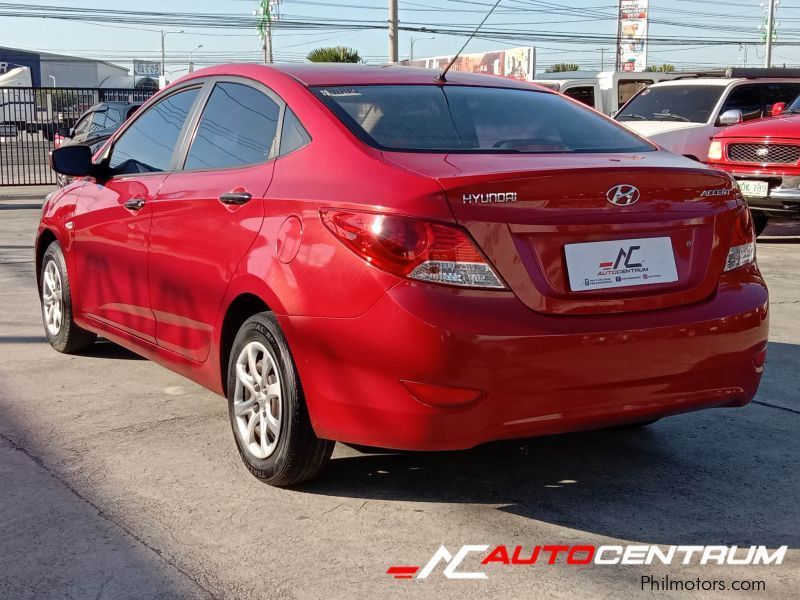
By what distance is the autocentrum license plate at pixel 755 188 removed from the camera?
11.0 metres

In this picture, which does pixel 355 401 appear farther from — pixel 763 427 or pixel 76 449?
pixel 763 427

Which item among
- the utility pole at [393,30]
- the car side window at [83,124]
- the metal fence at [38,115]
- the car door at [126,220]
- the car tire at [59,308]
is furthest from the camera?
the utility pole at [393,30]

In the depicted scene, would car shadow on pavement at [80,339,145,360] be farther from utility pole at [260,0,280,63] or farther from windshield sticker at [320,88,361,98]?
utility pole at [260,0,280,63]

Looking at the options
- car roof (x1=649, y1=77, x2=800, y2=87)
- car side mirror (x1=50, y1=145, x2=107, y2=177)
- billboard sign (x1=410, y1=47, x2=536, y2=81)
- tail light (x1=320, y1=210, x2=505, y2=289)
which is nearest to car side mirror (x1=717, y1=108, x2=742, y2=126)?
car roof (x1=649, y1=77, x2=800, y2=87)

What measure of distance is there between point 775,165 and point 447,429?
8.86m

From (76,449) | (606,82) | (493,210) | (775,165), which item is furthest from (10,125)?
(493,210)

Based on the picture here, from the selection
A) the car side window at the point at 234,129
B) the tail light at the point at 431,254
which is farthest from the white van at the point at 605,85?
the tail light at the point at 431,254

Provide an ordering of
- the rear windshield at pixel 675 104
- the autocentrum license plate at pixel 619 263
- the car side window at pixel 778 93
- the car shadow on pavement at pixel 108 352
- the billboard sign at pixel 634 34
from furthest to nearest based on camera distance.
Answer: the billboard sign at pixel 634 34, the car side window at pixel 778 93, the rear windshield at pixel 675 104, the car shadow on pavement at pixel 108 352, the autocentrum license plate at pixel 619 263

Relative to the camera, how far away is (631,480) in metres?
3.91

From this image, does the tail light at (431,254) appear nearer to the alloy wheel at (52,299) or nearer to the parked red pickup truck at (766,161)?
the alloy wheel at (52,299)

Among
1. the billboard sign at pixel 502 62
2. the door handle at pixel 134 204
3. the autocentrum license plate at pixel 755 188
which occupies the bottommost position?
the autocentrum license plate at pixel 755 188

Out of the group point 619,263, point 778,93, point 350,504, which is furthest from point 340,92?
point 778,93

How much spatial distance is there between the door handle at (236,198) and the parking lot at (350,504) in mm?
1012

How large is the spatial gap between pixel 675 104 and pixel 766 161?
3096mm
